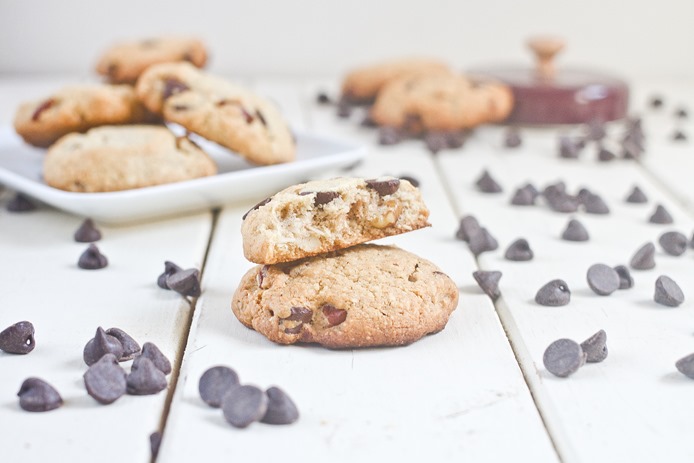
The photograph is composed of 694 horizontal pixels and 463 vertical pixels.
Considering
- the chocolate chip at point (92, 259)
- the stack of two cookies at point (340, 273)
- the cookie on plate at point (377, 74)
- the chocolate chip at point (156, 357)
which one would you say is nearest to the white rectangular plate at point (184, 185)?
the chocolate chip at point (92, 259)

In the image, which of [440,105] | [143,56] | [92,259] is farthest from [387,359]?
[440,105]

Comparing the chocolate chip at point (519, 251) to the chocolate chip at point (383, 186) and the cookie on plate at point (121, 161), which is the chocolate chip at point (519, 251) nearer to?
the chocolate chip at point (383, 186)

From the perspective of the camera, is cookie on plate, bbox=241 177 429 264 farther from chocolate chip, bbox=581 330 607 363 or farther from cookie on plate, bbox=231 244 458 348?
chocolate chip, bbox=581 330 607 363

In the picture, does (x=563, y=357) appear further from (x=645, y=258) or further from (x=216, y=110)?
(x=216, y=110)

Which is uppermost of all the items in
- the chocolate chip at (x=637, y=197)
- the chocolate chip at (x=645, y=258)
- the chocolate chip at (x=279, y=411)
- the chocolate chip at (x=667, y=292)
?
the chocolate chip at (x=279, y=411)

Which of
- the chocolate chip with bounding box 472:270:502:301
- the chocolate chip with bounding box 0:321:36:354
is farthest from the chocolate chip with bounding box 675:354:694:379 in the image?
the chocolate chip with bounding box 0:321:36:354

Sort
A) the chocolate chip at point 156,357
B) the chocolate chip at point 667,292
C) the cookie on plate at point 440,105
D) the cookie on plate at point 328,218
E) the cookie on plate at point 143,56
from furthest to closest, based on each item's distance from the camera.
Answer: the cookie on plate at point 440,105 → the cookie on plate at point 143,56 → the chocolate chip at point 667,292 → the cookie on plate at point 328,218 → the chocolate chip at point 156,357
